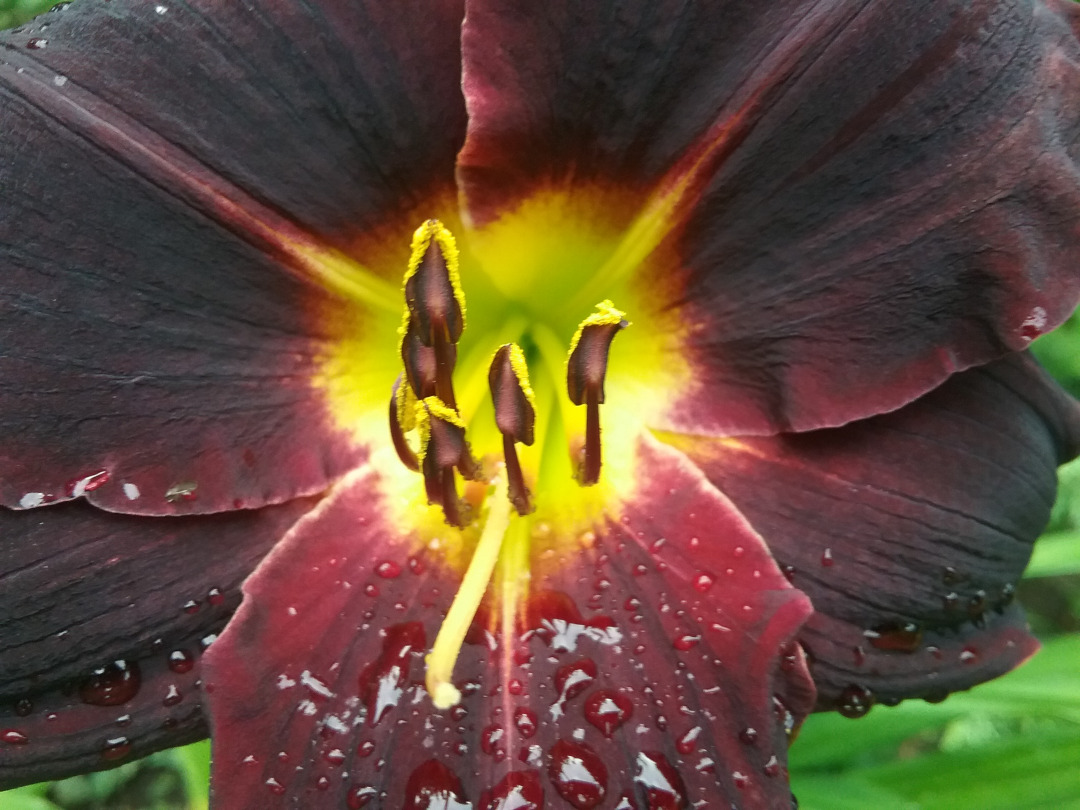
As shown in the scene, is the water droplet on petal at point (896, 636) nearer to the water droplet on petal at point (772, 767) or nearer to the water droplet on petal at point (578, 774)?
the water droplet on petal at point (772, 767)

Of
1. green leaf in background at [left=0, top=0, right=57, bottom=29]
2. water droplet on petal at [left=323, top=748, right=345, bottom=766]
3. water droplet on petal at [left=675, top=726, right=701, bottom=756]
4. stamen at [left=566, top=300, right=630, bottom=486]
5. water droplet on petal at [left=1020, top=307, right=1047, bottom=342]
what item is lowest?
water droplet on petal at [left=675, top=726, right=701, bottom=756]

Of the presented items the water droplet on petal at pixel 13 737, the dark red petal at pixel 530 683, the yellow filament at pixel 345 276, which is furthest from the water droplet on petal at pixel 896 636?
the water droplet on petal at pixel 13 737

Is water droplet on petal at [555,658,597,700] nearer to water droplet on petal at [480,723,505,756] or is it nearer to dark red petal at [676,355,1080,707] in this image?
water droplet on petal at [480,723,505,756]

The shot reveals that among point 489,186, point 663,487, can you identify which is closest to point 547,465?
point 663,487

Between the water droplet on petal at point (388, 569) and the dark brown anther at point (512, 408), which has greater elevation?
the dark brown anther at point (512, 408)

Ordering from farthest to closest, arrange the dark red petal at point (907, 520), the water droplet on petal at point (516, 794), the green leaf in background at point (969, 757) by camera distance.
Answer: the green leaf in background at point (969, 757), the dark red petal at point (907, 520), the water droplet on petal at point (516, 794)

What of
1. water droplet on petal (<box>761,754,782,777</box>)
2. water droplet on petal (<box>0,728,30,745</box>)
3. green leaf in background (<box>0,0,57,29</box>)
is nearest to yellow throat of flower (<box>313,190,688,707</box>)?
water droplet on petal (<box>761,754,782,777</box>)

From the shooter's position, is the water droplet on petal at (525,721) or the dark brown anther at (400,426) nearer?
the water droplet on petal at (525,721)
